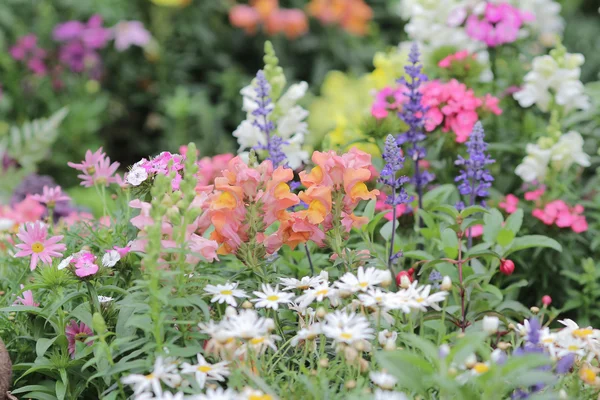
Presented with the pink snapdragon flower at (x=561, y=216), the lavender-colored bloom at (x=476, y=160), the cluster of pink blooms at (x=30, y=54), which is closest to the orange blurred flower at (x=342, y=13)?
the cluster of pink blooms at (x=30, y=54)

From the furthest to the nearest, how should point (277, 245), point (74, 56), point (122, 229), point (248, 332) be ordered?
point (74, 56) → point (122, 229) → point (277, 245) → point (248, 332)

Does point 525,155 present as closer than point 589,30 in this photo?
Yes

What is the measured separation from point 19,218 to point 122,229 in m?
0.95

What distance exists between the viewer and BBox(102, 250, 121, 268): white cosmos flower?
204 centimetres

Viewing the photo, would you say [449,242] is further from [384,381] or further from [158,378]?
[158,378]

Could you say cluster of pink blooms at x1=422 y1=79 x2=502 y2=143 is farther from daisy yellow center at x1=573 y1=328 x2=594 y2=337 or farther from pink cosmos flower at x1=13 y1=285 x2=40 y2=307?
pink cosmos flower at x1=13 y1=285 x2=40 y2=307

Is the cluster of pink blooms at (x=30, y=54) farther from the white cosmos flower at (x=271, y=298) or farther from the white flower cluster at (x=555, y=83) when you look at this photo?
the white cosmos flower at (x=271, y=298)

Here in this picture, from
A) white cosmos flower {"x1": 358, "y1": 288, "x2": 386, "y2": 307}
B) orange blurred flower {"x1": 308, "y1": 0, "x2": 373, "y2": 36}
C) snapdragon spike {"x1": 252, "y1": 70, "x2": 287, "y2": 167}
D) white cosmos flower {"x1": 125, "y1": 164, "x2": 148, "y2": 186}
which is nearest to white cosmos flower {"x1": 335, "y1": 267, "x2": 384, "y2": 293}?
white cosmos flower {"x1": 358, "y1": 288, "x2": 386, "y2": 307}

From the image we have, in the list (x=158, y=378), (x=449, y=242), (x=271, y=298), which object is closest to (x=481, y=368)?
(x=271, y=298)

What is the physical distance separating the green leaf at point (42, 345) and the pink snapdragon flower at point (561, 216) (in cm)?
172

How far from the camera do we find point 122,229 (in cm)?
239

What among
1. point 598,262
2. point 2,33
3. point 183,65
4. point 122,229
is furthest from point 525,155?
point 2,33

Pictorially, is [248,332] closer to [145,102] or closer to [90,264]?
[90,264]

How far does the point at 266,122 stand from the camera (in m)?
2.72
